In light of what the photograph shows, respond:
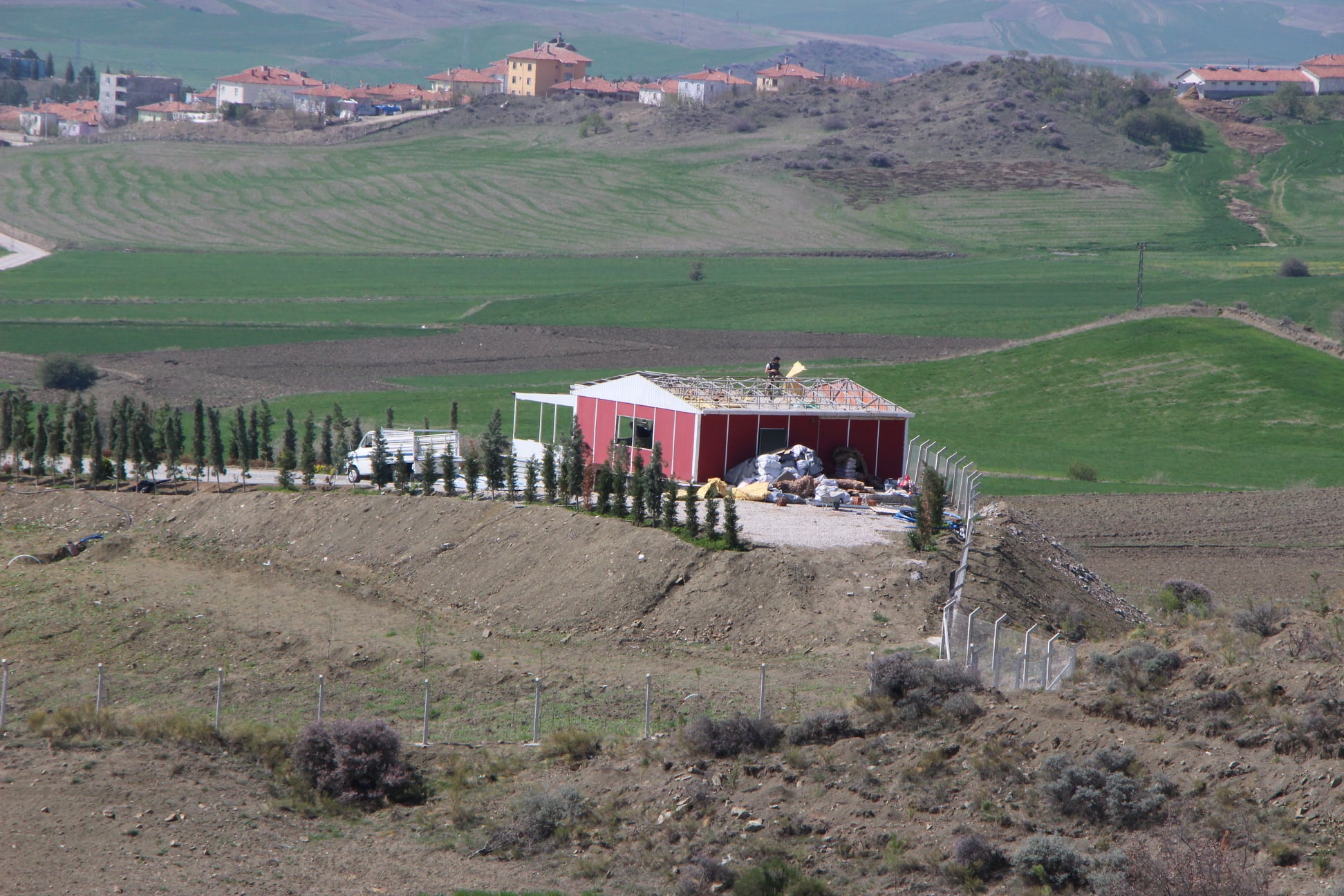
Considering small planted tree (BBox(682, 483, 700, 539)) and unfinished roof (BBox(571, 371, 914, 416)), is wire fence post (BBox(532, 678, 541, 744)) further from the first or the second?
unfinished roof (BBox(571, 371, 914, 416))

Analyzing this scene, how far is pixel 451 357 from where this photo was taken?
238ft

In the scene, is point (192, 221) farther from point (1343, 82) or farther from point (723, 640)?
point (1343, 82)

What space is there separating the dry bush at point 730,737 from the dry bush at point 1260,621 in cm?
778

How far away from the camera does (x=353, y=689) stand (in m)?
23.1

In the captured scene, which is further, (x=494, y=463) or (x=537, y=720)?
(x=494, y=463)

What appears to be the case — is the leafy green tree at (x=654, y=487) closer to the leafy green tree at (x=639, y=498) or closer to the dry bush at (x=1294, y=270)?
the leafy green tree at (x=639, y=498)

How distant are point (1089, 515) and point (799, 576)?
16.7 meters

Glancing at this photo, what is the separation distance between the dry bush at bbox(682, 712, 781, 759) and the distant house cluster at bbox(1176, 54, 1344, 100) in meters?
181

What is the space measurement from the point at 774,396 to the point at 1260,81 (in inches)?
6839

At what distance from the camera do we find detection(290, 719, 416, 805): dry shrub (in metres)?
18.6

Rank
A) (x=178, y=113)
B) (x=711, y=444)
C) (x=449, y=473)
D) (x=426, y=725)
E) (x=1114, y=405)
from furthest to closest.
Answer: (x=178, y=113)
(x=1114, y=405)
(x=711, y=444)
(x=449, y=473)
(x=426, y=725)

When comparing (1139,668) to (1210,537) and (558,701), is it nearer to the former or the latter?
(558,701)

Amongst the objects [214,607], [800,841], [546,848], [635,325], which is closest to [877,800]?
[800,841]

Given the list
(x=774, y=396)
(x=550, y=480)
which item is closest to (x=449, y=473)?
(x=550, y=480)
